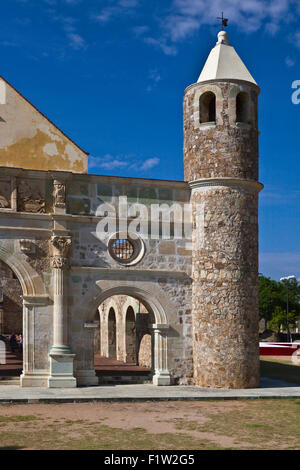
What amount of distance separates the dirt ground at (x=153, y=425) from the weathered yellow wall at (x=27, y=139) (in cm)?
672

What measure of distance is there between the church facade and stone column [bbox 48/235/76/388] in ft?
0.09

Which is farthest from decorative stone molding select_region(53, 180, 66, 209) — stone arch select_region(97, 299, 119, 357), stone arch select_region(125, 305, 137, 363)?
stone arch select_region(97, 299, 119, 357)

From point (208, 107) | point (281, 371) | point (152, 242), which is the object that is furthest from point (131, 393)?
point (281, 371)

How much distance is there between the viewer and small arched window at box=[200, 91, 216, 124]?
17766mm

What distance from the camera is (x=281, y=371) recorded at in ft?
73.6

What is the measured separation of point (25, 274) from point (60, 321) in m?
1.51

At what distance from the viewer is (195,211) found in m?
17.6

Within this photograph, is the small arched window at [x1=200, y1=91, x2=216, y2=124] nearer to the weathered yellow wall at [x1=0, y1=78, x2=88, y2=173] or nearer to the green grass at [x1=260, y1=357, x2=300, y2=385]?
the weathered yellow wall at [x1=0, y1=78, x2=88, y2=173]

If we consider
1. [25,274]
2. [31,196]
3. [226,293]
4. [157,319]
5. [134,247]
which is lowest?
[157,319]

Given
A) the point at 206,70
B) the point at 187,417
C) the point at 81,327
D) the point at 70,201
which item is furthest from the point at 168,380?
the point at 206,70

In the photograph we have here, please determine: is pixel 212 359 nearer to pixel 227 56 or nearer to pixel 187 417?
pixel 187 417

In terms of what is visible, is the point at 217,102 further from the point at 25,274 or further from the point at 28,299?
the point at 28,299

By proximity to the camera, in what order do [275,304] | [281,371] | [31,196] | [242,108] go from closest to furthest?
[31,196], [242,108], [281,371], [275,304]

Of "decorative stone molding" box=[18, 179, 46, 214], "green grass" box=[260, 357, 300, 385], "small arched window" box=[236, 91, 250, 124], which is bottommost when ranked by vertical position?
"green grass" box=[260, 357, 300, 385]
